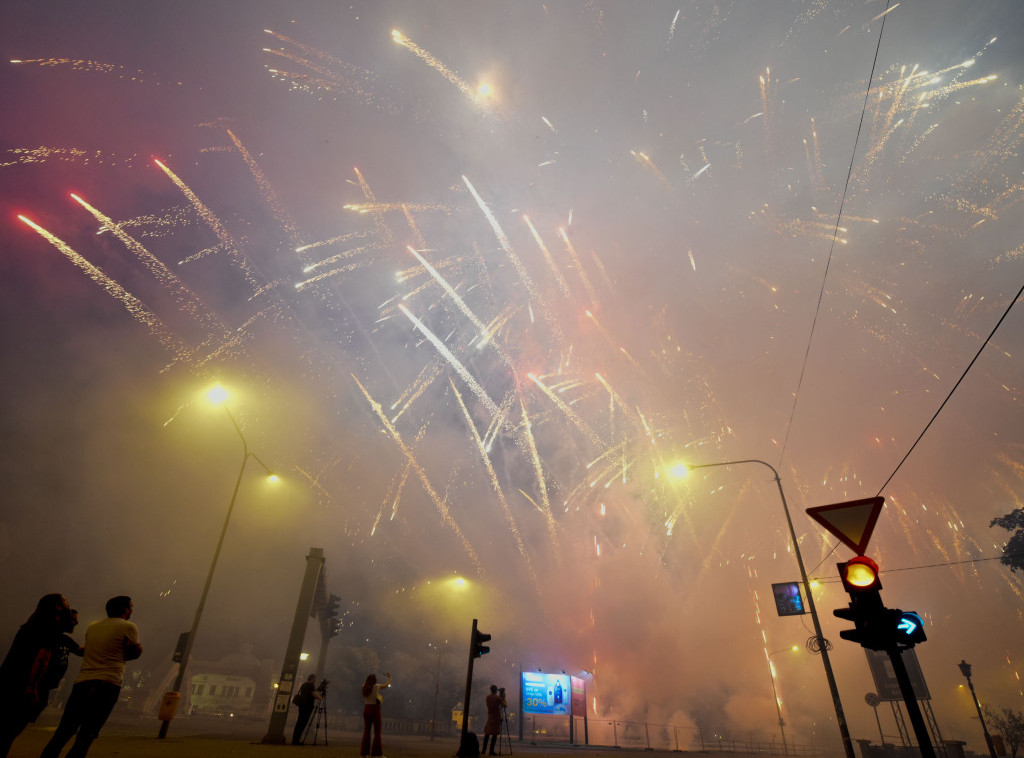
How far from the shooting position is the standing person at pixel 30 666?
182 inches

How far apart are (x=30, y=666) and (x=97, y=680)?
670 millimetres

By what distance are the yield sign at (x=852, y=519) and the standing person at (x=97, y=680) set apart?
713cm

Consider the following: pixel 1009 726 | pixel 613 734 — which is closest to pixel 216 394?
pixel 613 734

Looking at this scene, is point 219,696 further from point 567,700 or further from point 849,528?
point 849,528

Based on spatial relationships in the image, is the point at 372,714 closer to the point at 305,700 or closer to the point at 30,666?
the point at 305,700

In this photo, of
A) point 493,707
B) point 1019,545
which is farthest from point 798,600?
point 1019,545

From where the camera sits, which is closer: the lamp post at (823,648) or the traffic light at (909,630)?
the traffic light at (909,630)

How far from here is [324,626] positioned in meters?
20.4

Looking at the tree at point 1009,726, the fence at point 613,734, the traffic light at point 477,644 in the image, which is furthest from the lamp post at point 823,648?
the tree at point 1009,726

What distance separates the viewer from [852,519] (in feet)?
17.5

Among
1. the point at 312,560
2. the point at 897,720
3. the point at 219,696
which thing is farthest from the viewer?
the point at 219,696

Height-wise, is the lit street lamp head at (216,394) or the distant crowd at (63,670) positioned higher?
the lit street lamp head at (216,394)

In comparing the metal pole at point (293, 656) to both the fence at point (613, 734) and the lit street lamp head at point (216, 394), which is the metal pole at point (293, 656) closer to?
the lit street lamp head at point (216, 394)

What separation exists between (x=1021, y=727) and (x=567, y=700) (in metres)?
58.8
